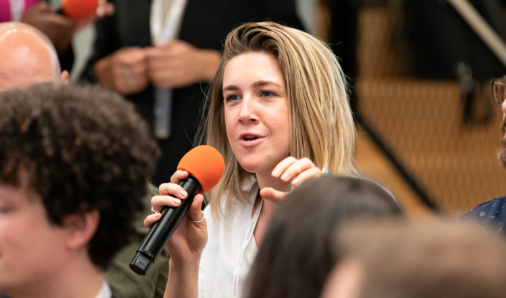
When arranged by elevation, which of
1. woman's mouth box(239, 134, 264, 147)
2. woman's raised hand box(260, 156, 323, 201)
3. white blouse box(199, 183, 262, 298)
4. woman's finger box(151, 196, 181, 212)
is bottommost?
white blouse box(199, 183, 262, 298)

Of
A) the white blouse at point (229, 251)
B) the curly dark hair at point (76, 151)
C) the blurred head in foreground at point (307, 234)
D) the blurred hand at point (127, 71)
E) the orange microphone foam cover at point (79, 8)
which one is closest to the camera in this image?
the blurred head in foreground at point (307, 234)

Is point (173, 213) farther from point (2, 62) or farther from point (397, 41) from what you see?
point (397, 41)

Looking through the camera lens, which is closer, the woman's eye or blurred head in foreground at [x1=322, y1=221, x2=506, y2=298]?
blurred head in foreground at [x1=322, y1=221, x2=506, y2=298]

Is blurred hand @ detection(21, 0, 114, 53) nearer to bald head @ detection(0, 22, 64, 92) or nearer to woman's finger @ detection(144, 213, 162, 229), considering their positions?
bald head @ detection(0, 22, 64, 92)

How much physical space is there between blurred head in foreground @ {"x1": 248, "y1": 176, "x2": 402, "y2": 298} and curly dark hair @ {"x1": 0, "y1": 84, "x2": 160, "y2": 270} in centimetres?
25

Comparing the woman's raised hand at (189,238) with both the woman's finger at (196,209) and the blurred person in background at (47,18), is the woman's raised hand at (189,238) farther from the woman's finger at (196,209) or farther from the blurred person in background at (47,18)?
the blurred person in background at (47,18)

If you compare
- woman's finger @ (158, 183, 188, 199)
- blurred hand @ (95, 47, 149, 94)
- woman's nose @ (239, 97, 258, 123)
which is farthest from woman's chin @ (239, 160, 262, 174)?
blurred hand @ (95, 47, 149, 94)

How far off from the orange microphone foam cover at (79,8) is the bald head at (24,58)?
362 millimetres

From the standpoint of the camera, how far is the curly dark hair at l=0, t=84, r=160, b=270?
2.44 ft

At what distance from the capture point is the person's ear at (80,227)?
79cm

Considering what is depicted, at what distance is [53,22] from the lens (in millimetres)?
1943

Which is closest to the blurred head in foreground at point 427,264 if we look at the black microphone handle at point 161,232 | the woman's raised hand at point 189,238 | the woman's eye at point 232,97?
the black microphone handle at point 161,232

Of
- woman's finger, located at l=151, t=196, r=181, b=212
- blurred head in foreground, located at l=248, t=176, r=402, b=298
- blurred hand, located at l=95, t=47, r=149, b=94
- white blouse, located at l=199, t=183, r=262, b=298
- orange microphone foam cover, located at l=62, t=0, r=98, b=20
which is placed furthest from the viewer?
blurred hand, located at l=95, t=47, r=149, b=94

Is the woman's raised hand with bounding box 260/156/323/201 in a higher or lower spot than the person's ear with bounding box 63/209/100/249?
lower
